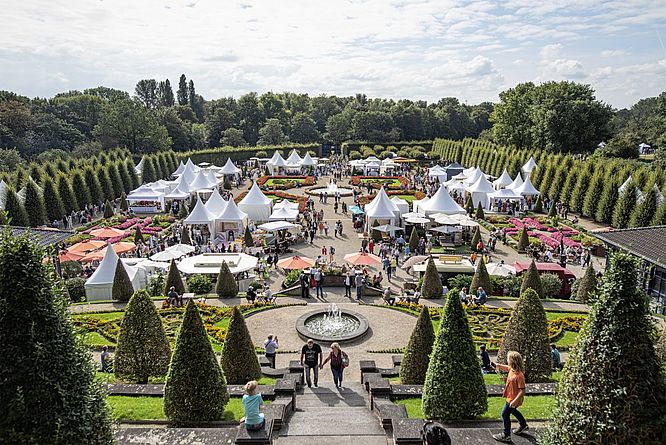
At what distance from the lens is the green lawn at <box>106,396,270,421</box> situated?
979 centimetres

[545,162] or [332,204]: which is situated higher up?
[545,162]

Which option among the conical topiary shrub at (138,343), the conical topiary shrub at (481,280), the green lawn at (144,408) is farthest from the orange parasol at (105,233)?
the green lawn at (144,408)

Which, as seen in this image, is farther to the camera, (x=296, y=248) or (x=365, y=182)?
(x=365, y=182)

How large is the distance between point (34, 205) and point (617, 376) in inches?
1623

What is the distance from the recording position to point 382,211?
35188mm

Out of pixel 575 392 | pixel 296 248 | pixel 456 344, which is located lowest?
pixel 296 248

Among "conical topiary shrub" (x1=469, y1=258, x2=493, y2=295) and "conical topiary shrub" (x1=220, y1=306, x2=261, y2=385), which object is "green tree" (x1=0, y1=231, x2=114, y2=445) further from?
"conical topiary shrub" (x1=469, y1=258, x2=493, y2=295)

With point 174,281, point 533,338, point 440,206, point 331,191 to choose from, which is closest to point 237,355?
point 533,338

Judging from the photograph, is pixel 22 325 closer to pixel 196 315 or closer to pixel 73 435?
pixel 73 435

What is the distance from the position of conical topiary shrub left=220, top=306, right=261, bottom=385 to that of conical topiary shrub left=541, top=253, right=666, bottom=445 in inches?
333

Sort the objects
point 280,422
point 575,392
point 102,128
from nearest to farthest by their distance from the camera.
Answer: point 575,392, point 280,422, point 102,128

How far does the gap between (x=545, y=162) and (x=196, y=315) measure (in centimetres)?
4776

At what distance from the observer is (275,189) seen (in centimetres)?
5725

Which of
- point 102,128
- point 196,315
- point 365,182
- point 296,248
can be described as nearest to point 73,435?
point 196,315
